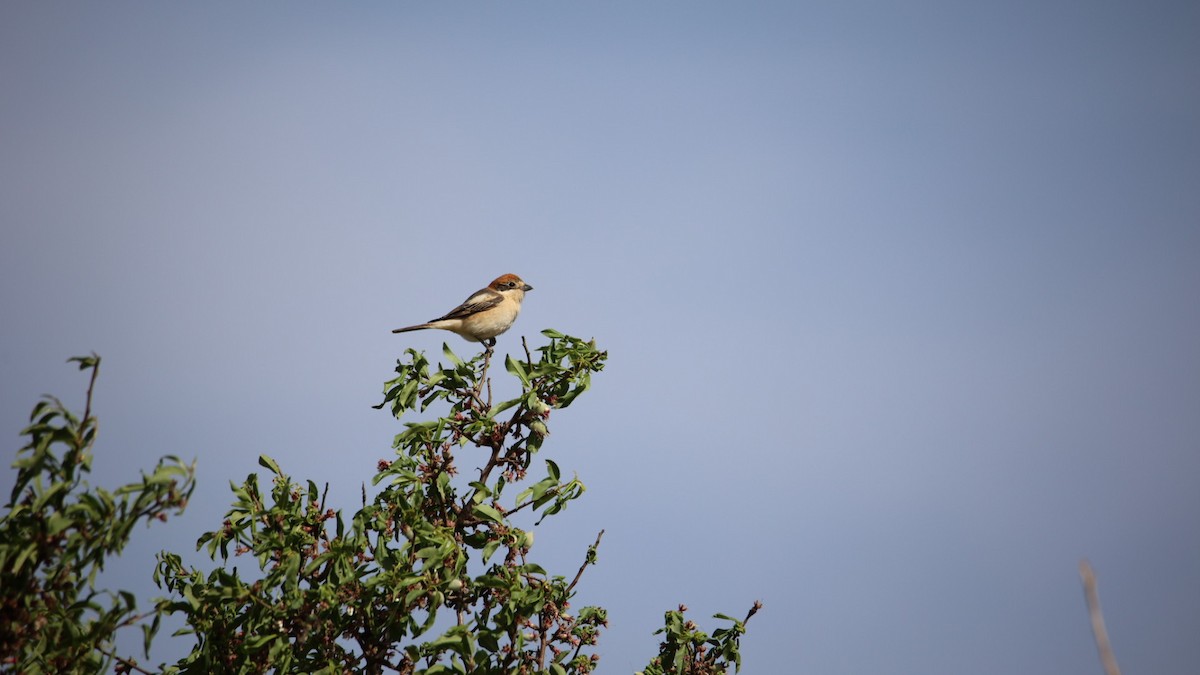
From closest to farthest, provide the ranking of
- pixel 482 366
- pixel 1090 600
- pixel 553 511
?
1. pixel 1090 600
2. pixel 553 511
3. pixel 482 366

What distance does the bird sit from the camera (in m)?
12.7

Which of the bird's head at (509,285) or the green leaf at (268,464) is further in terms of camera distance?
the bird's head at (509,285)

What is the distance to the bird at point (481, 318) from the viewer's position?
12.7 metres

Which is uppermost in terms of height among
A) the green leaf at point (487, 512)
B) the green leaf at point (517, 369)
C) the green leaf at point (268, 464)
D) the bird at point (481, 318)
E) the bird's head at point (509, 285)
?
the bird's head at point (509, 285)

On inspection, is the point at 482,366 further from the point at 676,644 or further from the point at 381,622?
the point at 676,644

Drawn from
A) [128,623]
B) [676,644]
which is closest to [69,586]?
[128,623]


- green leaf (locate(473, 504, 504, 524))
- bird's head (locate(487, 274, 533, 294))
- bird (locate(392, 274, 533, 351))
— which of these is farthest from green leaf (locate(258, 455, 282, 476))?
bird's head (locate(487, 274, 533, 294))

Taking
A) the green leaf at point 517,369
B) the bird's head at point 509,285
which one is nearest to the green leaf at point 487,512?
the green leaf at point 517,369

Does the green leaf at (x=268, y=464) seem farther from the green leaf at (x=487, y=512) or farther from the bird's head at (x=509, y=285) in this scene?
the bird's head at (x=509, y=285)

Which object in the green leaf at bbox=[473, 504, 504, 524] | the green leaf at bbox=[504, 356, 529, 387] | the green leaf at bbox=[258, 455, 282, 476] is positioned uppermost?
the green leaf at bbox=[504, 356, 529, 387]

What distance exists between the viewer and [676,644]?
7.39 meters

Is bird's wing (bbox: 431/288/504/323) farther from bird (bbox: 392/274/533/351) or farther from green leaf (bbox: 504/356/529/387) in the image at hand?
green leaf (bbox: 504/356/529/387)

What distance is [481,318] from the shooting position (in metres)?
12.7

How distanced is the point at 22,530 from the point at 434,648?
2.43 m
